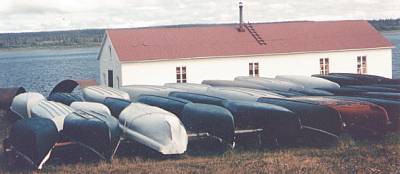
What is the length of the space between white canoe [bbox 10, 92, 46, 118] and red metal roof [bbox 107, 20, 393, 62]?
552cm

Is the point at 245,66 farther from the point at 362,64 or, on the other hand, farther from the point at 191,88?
the point at 362,64

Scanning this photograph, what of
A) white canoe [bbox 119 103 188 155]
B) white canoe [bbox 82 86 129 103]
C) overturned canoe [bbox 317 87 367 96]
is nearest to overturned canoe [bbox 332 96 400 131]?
overturned canoe [bbox 317 87 367 96]

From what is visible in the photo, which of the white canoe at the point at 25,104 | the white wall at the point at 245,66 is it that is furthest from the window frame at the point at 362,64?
the white canoe at the point at 25,104

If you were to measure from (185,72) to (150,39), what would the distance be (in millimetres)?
2894

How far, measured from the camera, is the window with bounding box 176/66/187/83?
91.5 ft

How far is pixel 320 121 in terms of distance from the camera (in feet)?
48.7

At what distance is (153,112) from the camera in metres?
15.4

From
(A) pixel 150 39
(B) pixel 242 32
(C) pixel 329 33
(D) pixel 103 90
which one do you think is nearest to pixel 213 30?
(B) pixel 242 32

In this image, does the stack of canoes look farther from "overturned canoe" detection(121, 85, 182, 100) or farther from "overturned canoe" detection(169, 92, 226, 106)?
"overturned canoe" detection(121, 85, 182, 100)

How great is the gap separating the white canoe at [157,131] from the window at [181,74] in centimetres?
1199

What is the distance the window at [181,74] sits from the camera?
27.9 meters

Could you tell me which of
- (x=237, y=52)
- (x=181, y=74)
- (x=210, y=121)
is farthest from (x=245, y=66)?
(x=210, y=121)

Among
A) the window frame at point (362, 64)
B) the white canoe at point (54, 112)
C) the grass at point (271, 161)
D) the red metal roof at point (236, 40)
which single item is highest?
the red metal roof at point (236, 40)

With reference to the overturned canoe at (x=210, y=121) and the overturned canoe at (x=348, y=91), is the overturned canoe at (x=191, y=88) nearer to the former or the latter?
the overturned canoe at (x=348, y=91)
